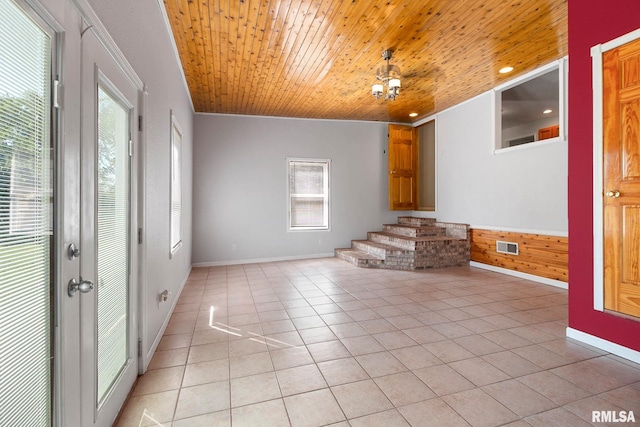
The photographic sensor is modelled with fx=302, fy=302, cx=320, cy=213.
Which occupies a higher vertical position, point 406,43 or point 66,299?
point 406,43

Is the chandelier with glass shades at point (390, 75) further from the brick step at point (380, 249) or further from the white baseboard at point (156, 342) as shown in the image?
the white baseboard at point (156, 342)

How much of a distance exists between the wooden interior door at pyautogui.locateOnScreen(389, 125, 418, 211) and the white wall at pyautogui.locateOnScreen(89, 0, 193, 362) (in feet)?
15.8

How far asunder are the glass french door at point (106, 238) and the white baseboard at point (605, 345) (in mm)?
3423

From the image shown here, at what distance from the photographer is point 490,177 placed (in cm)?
519

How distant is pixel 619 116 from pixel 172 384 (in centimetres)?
371

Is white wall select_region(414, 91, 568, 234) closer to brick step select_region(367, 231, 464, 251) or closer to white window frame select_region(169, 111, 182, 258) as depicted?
brick step select_region(367, 231, 464, 251)

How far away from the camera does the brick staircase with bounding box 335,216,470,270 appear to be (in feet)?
17.6

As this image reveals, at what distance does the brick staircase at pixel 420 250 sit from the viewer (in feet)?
17.6

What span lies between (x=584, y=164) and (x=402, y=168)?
4.47 metres

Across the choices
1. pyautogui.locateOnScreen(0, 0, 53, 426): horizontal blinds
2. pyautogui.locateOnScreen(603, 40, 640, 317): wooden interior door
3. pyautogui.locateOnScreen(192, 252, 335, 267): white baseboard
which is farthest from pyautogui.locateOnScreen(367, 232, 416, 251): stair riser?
pyautogui.locateOnScreen(0, 0, 53, 426): horizontal blinds

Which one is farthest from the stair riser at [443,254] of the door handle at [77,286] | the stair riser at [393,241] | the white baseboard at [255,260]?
the door handle at [77,286]

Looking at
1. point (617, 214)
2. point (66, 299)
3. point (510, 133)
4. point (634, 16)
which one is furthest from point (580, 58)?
point (510, 133)

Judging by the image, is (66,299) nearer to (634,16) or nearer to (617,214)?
(617,214)

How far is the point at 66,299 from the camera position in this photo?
1128 mm
